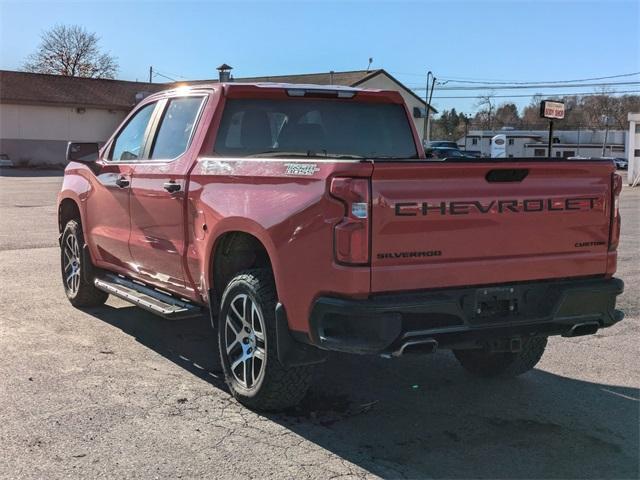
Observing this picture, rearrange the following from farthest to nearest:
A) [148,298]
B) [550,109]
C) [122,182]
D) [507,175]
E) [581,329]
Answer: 1. [550,109]
2. [122,182]
3. [148,298]
4. [581,329]
5. [507,175]

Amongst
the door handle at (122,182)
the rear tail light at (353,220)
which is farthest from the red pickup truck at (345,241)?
the door handle at (122,182)

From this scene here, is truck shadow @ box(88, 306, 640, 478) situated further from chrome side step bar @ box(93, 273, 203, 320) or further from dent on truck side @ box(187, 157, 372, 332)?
dent on truck side @ box(187, 157, 372, 332)

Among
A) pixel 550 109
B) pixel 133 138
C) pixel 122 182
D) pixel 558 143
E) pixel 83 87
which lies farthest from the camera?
pixel 558 143

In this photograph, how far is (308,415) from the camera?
430 cm

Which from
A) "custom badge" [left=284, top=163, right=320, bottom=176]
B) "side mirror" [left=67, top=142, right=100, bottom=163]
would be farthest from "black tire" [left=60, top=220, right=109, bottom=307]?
"custom badge" [left=284, top=163, right=320, bottom=176]

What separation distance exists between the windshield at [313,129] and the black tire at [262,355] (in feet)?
3.94

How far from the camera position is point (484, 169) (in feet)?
12.3

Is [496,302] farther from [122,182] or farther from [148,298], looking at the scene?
[122,182]

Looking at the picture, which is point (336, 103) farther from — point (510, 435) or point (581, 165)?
point (510, 435)

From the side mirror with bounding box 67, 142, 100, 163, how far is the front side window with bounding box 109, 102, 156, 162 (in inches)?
12.0

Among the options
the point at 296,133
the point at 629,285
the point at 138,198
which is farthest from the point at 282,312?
the point at 629,285

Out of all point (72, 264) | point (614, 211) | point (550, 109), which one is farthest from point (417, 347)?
point (550, 109)

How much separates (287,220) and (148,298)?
212 centimetres

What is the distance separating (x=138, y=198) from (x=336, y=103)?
1.80 m
